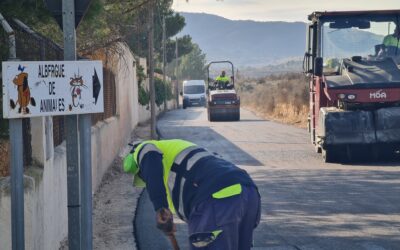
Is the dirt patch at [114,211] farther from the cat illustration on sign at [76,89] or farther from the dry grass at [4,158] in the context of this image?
the cat illustration on sign at [76,89]

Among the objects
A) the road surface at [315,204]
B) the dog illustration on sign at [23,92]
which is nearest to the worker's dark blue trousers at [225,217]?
the dog illustration on sign at [23,92]

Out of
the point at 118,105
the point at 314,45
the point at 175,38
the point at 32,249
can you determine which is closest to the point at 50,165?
the point at 32,249

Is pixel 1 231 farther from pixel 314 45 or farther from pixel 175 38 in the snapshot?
pixel 175 38

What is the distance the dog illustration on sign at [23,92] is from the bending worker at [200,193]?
2.61ft

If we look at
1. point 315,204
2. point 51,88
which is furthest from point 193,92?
point 51,88

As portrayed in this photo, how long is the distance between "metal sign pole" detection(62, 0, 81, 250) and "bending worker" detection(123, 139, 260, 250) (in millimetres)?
472

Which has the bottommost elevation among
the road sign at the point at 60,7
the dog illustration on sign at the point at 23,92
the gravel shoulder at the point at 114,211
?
the gravel shoulder at the point at 114,211

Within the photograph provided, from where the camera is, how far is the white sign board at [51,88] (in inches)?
177

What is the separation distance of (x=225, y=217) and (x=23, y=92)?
1.56 meters

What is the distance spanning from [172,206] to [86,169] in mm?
715

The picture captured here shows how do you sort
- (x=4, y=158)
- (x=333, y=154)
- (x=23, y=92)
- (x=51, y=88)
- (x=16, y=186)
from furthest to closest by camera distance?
(x=333, y=154) < (x=4, y=158) < (x=51, y=88) < (x=23, y=92) < (x=16, y=186)

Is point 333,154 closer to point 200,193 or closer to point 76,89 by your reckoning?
point 76,89

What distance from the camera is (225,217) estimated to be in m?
4.21

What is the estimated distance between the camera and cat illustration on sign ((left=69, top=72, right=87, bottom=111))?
480 centimetres
